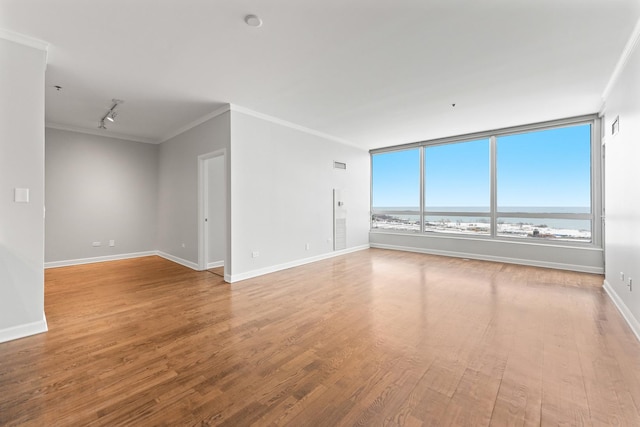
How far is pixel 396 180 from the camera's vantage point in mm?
7441

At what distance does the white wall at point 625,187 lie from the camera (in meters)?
2.62

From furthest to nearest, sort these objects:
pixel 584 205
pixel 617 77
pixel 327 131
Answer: pixel 327 131 → pixel 584 205 → pixel 617 77

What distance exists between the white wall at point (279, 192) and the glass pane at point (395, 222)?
4.21ft

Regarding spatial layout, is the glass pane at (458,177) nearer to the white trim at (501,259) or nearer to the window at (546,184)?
the window at (546,184)

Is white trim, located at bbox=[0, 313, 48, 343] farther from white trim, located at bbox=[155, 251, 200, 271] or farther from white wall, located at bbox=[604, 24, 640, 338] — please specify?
white wall, located at bbox=[604, 24, 640, 338]

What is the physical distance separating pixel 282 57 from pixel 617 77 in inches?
156

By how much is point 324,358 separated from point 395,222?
226 inches

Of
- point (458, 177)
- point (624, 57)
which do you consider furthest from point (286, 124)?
point (624, 57)

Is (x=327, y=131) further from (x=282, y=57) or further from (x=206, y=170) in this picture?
(x=282, y=57)

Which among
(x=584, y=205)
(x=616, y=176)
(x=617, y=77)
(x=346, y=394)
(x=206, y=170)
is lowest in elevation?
(x=346, y=394)

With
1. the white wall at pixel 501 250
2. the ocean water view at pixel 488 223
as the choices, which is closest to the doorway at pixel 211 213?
the white wall at pixel 501 250

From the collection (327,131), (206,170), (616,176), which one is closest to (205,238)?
(206,170)

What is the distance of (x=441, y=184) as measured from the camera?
21.8 feet

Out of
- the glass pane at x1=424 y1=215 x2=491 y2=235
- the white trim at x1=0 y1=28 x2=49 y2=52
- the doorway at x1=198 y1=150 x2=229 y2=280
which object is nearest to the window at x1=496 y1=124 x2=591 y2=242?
the glass pane at x1=424 y1=215 x2=491 y2=235
